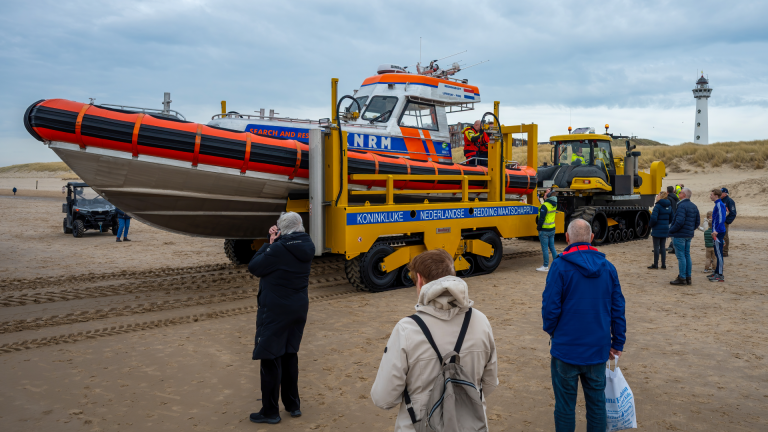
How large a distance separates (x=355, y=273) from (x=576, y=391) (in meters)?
4.98

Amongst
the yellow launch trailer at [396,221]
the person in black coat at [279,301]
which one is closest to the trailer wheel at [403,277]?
the yellow launch trailer at [396,221]

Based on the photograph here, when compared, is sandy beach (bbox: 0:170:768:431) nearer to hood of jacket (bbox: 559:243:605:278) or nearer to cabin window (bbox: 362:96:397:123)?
hood of jacket (bbox: 559:243:605:278)

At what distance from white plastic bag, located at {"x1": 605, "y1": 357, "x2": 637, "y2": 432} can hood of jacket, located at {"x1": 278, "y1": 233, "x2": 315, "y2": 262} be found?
2.00 metres

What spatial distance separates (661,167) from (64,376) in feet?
53.0

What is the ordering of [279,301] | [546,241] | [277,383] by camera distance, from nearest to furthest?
1. [279,301]
2. [277,383]
3. [546,241]

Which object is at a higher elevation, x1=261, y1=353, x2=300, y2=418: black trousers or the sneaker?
x1=261, y1=353, x2=300, y2=418: black trousers

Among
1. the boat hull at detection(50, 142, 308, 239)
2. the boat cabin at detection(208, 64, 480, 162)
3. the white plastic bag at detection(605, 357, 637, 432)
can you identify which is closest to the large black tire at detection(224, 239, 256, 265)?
the boat hull at detection(50, 142, 308, 239)

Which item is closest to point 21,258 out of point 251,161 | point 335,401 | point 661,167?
point 251,161

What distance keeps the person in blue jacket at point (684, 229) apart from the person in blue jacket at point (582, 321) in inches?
238

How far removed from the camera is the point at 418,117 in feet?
31.5

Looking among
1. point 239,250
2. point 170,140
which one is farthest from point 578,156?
point 170,140

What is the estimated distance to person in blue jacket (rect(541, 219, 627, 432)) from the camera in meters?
2.95

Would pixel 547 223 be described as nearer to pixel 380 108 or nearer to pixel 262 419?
pixel 380 108

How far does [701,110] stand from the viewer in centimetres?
6181
